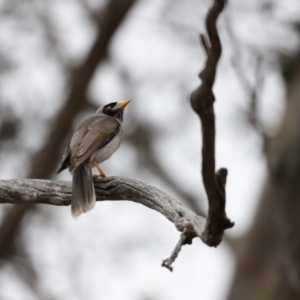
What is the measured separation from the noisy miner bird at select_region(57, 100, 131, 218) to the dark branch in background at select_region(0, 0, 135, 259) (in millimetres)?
3486

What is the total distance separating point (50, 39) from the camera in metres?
13.3

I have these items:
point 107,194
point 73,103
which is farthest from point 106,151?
point 73,103

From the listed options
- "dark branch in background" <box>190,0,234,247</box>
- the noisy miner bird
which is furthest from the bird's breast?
"dark branch in background" <box>190,0,234,247</box>

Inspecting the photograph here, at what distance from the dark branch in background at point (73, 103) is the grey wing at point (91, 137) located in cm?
363

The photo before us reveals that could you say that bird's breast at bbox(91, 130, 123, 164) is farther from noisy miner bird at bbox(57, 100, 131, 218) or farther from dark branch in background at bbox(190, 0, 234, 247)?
dark branch in background at bbox(190, 0, 234, 247)

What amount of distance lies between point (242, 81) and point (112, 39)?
3.90m

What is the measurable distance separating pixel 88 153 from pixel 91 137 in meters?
0.31

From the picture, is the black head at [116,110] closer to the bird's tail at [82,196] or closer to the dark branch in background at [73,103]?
the bird's tail at [82,196]

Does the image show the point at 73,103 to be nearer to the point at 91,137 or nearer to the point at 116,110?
the point at 116,110

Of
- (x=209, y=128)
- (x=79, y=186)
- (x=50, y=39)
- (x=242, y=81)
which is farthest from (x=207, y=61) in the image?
(x=50, y=39)

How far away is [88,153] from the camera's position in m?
5.95

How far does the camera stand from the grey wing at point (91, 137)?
5922 millimetres

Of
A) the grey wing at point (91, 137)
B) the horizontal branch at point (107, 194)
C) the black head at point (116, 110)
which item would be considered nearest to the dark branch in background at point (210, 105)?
the horizontal branch at point (107, 194)

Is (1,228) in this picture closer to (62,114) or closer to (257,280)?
(62,114)
